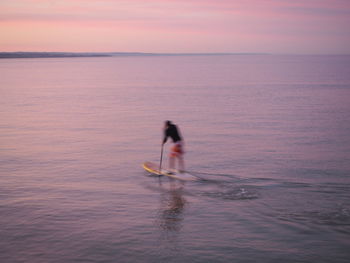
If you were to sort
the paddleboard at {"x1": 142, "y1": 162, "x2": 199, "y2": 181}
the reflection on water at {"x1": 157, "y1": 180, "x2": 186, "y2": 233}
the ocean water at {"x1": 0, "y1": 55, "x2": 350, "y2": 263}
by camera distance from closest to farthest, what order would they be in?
1. the ocean water at {"x1": 0, "y1": 55, "x2": 350, "y2": 263}
2. the reflection on water at {"x1": 157, "y1": 180, "x2": 186, "y2": 233}
3. the paddleboard at {"x1": 142, "y1": 162, "x2": 199, "y2": 181}

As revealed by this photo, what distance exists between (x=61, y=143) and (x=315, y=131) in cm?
1505

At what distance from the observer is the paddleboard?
14.8 m

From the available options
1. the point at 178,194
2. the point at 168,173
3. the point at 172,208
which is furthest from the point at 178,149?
the point at 172,208

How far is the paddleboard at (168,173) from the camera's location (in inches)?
584

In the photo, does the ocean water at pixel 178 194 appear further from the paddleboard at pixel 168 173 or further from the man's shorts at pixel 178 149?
the man's shorts at pixel 178 149

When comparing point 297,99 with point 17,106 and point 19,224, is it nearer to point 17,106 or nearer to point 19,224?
point 17,106

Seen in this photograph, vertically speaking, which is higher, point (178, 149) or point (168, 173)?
point (178, 149)

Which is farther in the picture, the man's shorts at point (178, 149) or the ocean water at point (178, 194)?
the man's shorts at point (178, 149)

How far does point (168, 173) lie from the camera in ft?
50.6

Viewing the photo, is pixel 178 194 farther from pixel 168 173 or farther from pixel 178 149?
pixel 178 149

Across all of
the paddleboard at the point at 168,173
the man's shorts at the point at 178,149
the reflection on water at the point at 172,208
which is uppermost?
the man's shorts at the point at 178,149

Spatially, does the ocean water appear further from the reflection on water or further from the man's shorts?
the man's shorts

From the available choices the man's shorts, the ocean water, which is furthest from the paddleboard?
the man's shorts

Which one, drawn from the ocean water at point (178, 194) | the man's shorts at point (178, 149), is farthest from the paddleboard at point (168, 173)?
the man's shorts at point (178, 149)
